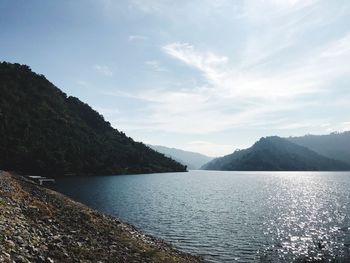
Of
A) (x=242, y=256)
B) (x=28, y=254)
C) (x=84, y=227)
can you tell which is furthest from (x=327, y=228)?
(x=28, y=254)

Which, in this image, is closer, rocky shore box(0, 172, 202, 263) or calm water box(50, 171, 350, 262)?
rocky shore box(0, 172, 202, 263)

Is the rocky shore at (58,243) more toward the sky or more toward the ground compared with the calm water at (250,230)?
more toward the sky

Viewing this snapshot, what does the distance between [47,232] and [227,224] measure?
158 feet


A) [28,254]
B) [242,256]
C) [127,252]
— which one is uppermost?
[28,254]

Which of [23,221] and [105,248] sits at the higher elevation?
[23,221]

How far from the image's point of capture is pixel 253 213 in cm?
8825

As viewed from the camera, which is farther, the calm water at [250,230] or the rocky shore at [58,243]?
the calm water at [250,230]

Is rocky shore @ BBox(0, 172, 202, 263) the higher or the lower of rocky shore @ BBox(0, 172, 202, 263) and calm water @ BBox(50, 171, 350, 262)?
the higher

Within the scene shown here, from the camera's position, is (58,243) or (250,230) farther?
(250,230)

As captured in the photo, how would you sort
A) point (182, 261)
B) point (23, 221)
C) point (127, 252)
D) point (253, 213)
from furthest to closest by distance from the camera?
1. point (253, 213)
2. point (182, 261)
3. point (127, 252)
4. point (23, 221)

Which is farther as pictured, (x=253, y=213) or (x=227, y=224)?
(x=253, y=213)

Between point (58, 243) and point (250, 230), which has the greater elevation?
point (58, 243)

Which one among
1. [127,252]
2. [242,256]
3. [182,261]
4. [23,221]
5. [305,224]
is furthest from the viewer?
[305,224]

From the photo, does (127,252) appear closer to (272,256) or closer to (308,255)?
(272,256)
